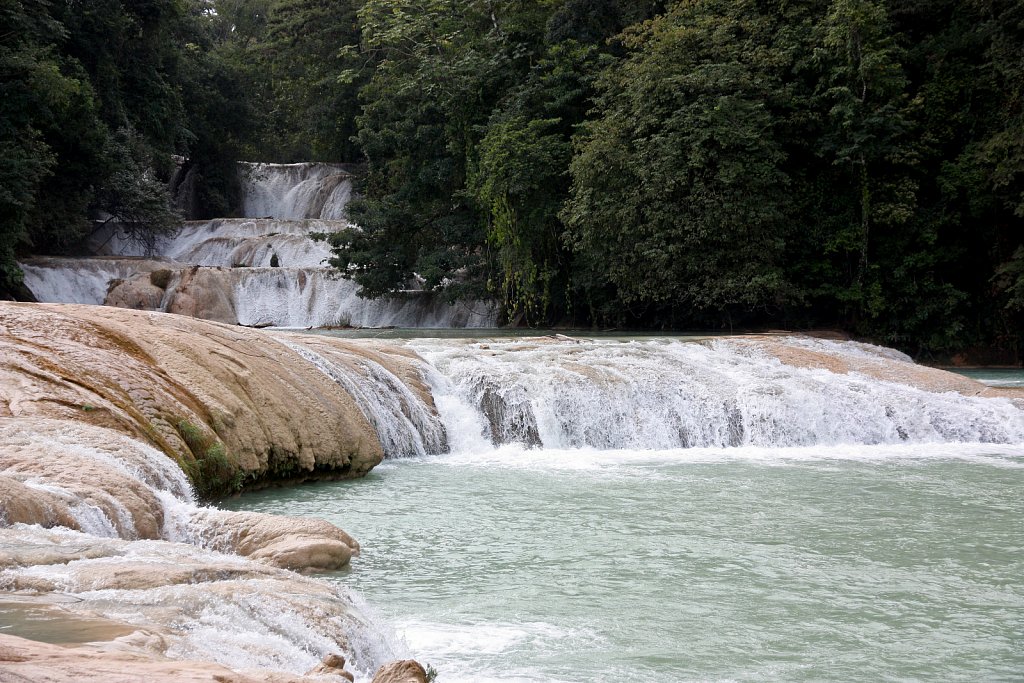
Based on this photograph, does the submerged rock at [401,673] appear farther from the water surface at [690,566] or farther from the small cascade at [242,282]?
the small cascade at [242,282]

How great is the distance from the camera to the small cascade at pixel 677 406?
11883 millimetres

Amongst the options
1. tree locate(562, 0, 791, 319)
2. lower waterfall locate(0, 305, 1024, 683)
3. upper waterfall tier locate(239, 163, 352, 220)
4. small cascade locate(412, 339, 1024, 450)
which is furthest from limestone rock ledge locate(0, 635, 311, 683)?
upper waterfall tier locate(239, 163, 352, 220)

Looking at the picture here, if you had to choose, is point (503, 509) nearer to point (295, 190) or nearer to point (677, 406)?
point (677, 406)

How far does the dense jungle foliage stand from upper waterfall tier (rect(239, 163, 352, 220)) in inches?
271

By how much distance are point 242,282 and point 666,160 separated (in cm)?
1036

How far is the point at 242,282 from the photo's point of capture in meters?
23.6

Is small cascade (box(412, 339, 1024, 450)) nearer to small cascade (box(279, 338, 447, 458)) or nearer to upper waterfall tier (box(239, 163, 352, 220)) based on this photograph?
small cascade (box(279, 338, 447, 458))

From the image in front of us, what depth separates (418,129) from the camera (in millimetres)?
24891

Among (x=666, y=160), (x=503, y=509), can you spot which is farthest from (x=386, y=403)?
(x=666, y=160)

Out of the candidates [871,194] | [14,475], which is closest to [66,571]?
[14,475]

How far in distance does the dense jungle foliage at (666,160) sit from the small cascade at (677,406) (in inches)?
266

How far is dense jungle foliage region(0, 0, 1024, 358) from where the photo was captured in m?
19.6

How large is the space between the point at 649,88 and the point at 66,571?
17380 millimetres

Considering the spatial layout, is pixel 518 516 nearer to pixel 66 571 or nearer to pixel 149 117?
pixel 66 571
